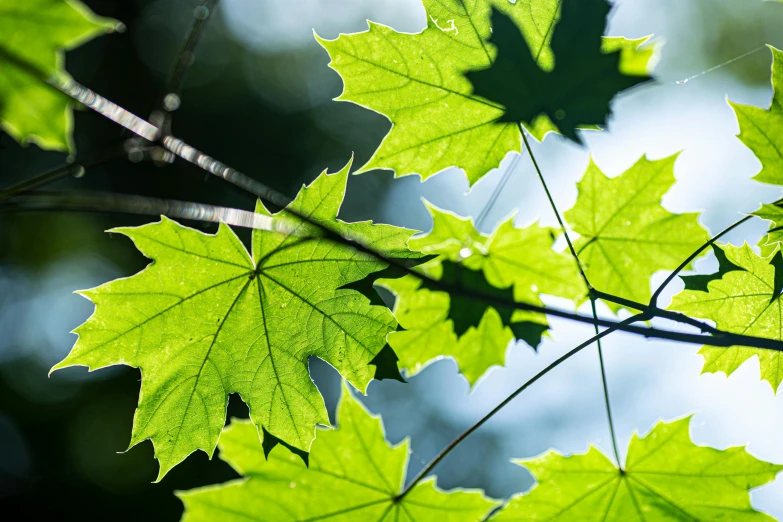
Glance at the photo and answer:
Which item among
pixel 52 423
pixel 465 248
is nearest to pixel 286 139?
pixel 52 423

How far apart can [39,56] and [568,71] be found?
3.96 ft

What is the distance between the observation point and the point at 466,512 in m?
1.76

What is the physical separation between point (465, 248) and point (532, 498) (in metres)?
0.88

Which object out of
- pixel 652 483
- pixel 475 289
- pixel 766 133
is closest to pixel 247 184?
pixel 475 289

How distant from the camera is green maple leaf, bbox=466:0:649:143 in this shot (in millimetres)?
1424

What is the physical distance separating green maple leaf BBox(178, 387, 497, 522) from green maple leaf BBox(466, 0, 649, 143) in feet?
3.65

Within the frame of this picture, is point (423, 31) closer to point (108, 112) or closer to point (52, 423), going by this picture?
point (108, 112)

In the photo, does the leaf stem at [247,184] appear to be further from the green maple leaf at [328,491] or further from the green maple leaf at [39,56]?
the green maple leaf at [328,491]

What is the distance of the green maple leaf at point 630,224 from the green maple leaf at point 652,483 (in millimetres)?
526

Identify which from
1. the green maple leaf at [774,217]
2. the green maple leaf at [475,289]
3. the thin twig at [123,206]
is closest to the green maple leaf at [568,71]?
the green maple leaf at [774,217]

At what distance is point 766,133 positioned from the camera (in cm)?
148

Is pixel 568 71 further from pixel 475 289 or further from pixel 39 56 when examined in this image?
pixel 39 56

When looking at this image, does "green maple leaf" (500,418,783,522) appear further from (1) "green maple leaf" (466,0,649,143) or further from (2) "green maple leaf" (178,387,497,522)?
(1) "green maple leaf" (466,0,649,143)

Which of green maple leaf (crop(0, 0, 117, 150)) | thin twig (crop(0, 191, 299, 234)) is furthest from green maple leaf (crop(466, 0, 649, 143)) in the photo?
green maple leaf (crop(0, 0, 117, 150))
